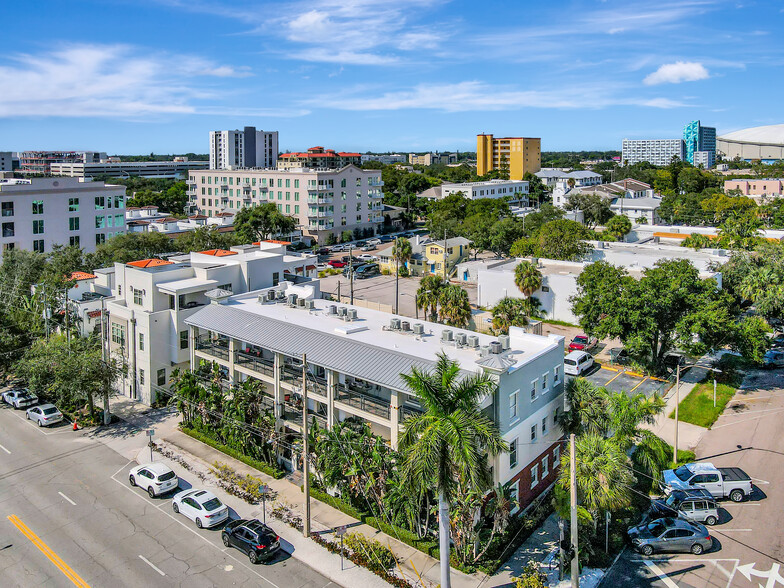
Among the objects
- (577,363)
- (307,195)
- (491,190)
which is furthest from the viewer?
(491,190)

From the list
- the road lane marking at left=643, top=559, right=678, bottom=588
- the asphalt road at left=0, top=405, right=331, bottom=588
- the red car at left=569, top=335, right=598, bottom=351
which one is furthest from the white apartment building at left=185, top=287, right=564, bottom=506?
the red car at left=569, top=335, right=598, bottom=351

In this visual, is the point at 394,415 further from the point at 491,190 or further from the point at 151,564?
the point at 491,190

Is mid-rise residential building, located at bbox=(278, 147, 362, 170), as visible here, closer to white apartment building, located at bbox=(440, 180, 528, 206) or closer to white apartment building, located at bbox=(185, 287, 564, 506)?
white apartment building, located at bbox=(440, 180, 528, 206)

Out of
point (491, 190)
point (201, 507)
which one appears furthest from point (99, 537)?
point (491, 190)

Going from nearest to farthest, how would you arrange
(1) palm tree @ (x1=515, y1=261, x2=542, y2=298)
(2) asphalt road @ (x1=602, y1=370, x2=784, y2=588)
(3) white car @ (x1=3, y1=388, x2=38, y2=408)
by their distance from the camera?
(2) asphalt road @ (x1=602, y1=370, x2=784, y2=588), (3) white car @ (x1=3, y1=388, x2=38, y2=408), (1) palm tree @ (x1=515, y1=261, x2=542, y2=298)

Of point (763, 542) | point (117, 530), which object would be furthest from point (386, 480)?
point (763, 542)
